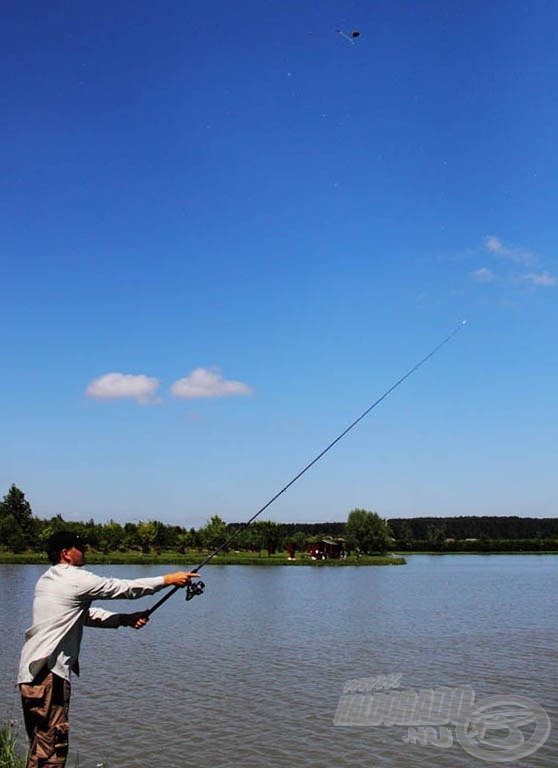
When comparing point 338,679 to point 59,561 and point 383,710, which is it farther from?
point 59,561

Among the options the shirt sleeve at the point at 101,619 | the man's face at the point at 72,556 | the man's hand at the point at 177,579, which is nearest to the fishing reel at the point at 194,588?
the man's hand at the point at 177,579

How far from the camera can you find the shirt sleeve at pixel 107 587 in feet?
20.9

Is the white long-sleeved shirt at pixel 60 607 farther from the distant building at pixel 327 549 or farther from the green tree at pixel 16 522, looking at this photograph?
the green tree at pixel 16 522

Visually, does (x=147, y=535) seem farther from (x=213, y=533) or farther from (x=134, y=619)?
(x=134, y=619)

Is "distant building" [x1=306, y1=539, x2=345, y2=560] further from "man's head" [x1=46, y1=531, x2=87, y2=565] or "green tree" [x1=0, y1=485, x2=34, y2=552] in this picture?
"man's head" [x1=46, y1=531, x2=87, y2=565]

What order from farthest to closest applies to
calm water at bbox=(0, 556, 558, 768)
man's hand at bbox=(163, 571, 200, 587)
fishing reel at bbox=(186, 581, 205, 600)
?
calm water at bbox=(0, 556, 558, 768)
fishing reel at bbox=(186, 581, 205, 600)
man's hand at bbox=(163, 571, 200, 587)

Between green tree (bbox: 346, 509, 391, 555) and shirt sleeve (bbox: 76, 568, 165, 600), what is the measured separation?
11506 centimetres

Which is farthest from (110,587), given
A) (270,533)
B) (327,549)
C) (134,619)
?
Result: (270,533)

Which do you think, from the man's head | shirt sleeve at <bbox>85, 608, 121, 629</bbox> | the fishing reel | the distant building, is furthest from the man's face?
the distant building

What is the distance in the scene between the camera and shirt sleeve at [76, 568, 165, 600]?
6371 mm

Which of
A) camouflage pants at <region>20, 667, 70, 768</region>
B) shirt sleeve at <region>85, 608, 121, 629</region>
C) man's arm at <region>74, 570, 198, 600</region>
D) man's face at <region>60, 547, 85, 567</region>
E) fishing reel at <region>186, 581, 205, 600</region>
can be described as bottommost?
camouflage pants at <region>20, 667, 70, 768</region>

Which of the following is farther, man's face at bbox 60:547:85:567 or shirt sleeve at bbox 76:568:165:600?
man's face at bbox 60:547:85:567

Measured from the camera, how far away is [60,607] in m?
6.41

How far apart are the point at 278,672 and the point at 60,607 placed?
50.1ft
